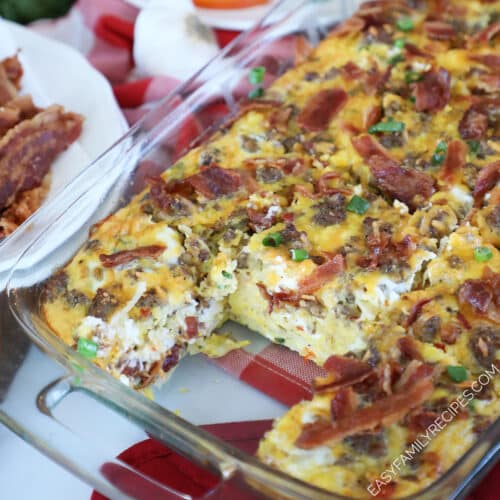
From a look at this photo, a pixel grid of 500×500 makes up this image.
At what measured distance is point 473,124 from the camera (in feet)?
9.17

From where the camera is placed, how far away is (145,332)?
98.0 inches

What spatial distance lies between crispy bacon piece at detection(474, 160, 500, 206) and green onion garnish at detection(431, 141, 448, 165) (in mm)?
159

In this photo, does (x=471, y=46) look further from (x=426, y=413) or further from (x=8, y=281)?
(x=8, y=281)

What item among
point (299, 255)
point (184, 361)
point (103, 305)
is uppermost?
point (103, 305)

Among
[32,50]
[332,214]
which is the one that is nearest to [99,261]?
[332,214]

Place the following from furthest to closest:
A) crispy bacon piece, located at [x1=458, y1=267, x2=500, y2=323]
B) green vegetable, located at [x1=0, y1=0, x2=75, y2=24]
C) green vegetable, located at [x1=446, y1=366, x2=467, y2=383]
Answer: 1. green vegetable, located at [x1=0, y1=0, x2=75, y2=24]
2. crispy bacon piece, located at [x1=458, y1=267, x2=500, y2=323]
3. green vegetable, located at [x1=446, y1=366, x2=467, y2=383]

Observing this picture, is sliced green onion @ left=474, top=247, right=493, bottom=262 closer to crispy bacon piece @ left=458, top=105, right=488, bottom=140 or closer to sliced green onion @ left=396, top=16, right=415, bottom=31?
crispy bacon piece @ left=458, top=105, right=488, bottom=140

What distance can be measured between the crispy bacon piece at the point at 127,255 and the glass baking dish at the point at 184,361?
181mm

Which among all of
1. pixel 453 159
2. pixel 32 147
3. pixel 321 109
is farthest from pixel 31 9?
pixel 453 159

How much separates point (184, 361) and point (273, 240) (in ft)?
1.58

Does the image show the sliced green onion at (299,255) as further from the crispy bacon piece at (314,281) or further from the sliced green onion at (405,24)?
the sliced green onion at (405,24)

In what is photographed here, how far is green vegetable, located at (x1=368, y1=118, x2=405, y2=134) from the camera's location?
284 cm

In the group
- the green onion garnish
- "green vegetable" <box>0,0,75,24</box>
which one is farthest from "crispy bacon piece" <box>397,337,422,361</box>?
"green vegetable" <box>0,0,75,24</box>

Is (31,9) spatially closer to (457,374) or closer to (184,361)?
(184,361)
